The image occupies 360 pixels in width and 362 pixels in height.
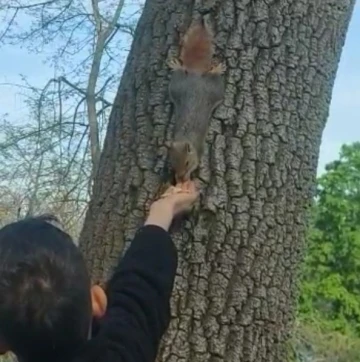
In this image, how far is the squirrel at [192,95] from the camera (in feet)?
7.34

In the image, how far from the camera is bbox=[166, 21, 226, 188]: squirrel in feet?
7.34

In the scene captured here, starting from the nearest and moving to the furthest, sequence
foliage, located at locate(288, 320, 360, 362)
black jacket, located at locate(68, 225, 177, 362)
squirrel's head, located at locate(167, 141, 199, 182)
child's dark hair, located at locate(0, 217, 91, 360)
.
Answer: child's dark hair, located at locate(0, 217, 91, 360)
black jacket, located at locate(68, 225, 177, 362)
squirrel's head, located at locate(167, 141, 199, 182)
foliage, located at locate(288, 320, 360, 362)

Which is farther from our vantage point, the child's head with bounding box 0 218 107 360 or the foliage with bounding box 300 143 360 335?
the foliage with bounding box 300 143 360 335

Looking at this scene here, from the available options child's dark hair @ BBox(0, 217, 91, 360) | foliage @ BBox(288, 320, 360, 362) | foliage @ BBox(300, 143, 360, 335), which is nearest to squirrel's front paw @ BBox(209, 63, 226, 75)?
child's dark hair @ BBox(0, 217, 91, 360)

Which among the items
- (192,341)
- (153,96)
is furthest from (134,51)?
(192,341)

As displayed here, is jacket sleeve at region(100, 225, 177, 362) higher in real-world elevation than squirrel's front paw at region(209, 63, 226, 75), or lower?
lower

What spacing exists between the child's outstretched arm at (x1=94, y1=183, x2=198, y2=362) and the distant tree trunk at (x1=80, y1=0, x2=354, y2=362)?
0.69 feet

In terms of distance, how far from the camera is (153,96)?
2.34m

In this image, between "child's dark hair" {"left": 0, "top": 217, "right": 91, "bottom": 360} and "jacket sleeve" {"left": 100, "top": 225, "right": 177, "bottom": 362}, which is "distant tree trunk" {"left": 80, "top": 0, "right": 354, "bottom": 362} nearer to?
"jacket sleeve" {"left": 100, "top": 225, "right": 177, "bottom": 362}

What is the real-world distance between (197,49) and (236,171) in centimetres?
32

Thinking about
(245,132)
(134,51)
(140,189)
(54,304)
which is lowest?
(54,304)

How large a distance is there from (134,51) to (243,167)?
451mm

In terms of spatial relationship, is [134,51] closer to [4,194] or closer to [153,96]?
[153,96]

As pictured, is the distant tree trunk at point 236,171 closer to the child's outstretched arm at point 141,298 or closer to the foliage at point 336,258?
the child's outstretched arm at point 141,298
